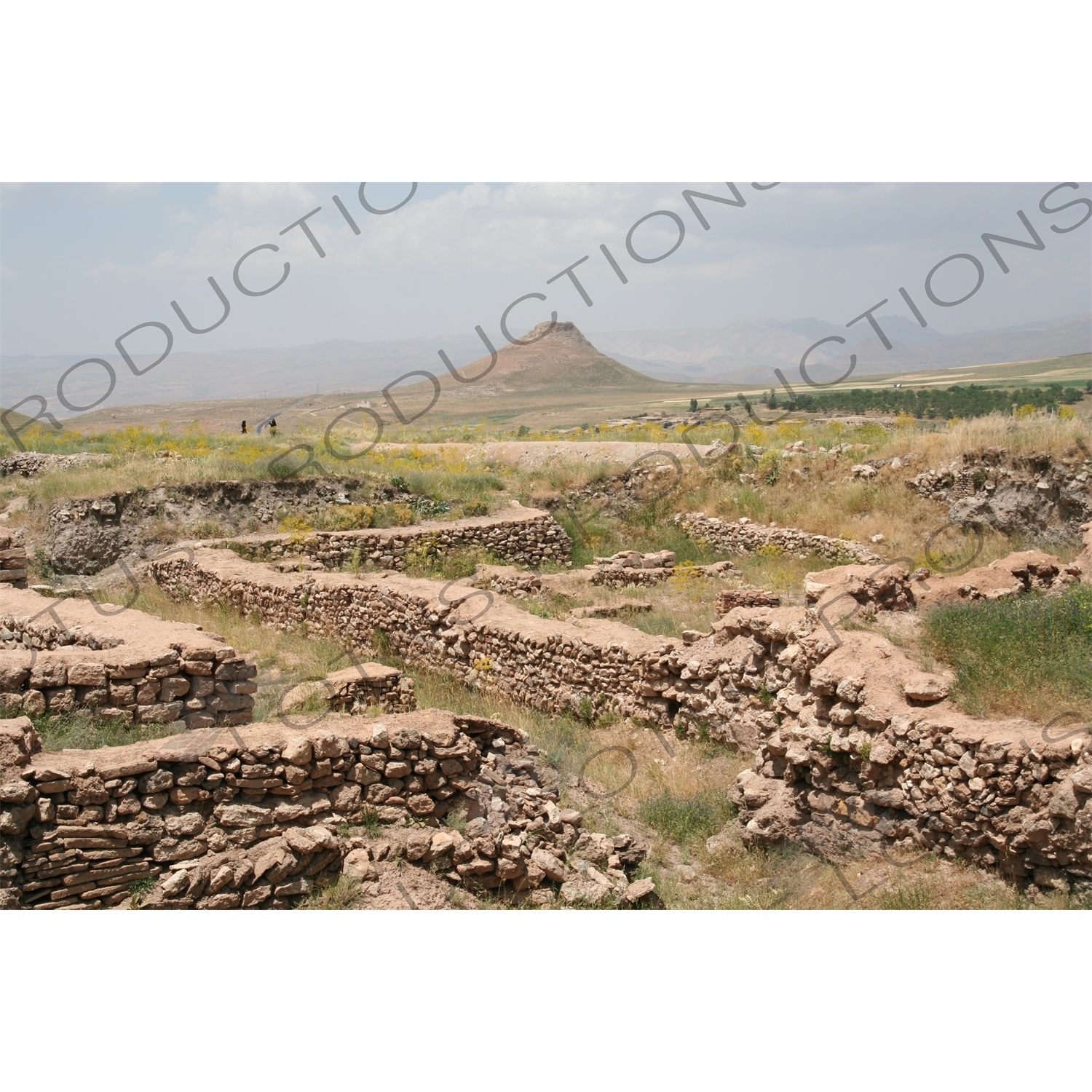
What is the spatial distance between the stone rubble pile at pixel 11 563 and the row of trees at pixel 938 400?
29696 mm

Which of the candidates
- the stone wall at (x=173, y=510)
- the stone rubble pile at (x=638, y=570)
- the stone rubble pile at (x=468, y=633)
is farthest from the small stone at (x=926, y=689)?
the stone wall at (x=173, y=510)

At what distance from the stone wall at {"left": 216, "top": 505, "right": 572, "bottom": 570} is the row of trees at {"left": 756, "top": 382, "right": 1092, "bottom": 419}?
69.5ft

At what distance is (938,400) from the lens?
40062 millimetres

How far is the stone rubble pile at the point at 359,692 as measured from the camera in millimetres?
7156

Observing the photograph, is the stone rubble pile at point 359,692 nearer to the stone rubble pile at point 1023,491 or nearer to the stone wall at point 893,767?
the stone wall at point 893,767

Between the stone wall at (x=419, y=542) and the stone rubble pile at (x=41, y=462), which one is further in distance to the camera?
the stone rubble pile at (x=41, y=462)

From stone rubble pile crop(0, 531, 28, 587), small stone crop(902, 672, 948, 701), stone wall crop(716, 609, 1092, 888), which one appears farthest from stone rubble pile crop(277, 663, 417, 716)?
stone rubble pile crop(0, 531, 28, 587)

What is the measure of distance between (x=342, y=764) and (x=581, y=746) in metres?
2.82

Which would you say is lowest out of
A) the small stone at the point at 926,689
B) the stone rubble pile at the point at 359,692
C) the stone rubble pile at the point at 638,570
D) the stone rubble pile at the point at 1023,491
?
the stone rubble pile at the point at 1023,491

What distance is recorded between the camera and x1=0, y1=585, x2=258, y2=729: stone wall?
5918 mm

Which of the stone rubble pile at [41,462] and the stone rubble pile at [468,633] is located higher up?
the stone rubble pile at [41,462]

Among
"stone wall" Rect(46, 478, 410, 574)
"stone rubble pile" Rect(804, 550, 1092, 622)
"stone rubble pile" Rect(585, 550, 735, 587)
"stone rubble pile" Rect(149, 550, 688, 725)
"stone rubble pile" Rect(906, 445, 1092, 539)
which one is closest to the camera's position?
"stone rubble pile" Rect(804, 550, 1092, 622)

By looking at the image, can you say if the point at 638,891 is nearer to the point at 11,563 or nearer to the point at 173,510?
the point at 11,563

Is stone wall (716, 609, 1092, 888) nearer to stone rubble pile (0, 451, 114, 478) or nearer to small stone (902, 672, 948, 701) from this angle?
small stone (902, 672, 948, 701)
